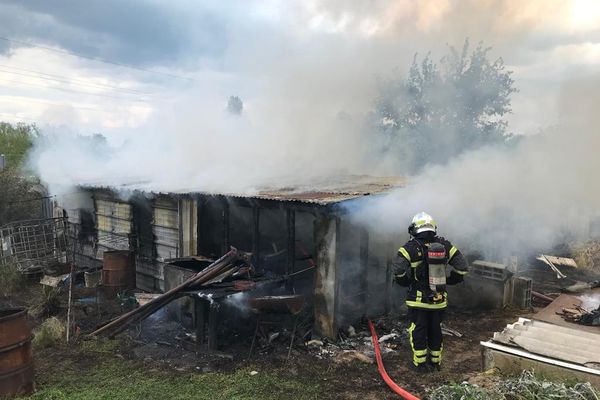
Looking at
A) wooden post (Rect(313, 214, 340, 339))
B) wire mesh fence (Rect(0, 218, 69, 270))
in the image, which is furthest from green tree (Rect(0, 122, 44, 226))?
wooden post (Rect(313, 214, 340, 339))

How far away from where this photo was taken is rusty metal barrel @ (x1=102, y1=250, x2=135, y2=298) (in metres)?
9.90

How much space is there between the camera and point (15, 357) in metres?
5.22

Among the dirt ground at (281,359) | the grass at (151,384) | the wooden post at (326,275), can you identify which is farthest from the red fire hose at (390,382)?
the wooden post at (326,275)

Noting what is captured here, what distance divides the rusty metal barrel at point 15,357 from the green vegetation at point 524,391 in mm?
4714

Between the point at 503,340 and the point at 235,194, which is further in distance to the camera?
the point at 235,194

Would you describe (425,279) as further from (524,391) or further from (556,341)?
(524,391)

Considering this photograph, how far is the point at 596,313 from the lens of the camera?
5.82 m

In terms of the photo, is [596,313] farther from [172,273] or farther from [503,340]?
[172,273]

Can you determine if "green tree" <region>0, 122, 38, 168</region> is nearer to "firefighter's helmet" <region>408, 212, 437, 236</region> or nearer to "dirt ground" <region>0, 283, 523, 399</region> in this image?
"dirt ground" <region>0, 283, 523, 399</region>

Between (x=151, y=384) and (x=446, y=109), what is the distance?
69.5ft

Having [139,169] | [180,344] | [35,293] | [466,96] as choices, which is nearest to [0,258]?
[35,293]

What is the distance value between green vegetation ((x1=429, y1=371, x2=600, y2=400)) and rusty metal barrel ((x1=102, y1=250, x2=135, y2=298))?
783 cm

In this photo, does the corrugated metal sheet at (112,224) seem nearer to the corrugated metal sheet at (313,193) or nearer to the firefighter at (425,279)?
the corrugated metal sheet at (313,193)

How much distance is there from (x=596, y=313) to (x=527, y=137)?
13.2 ft
